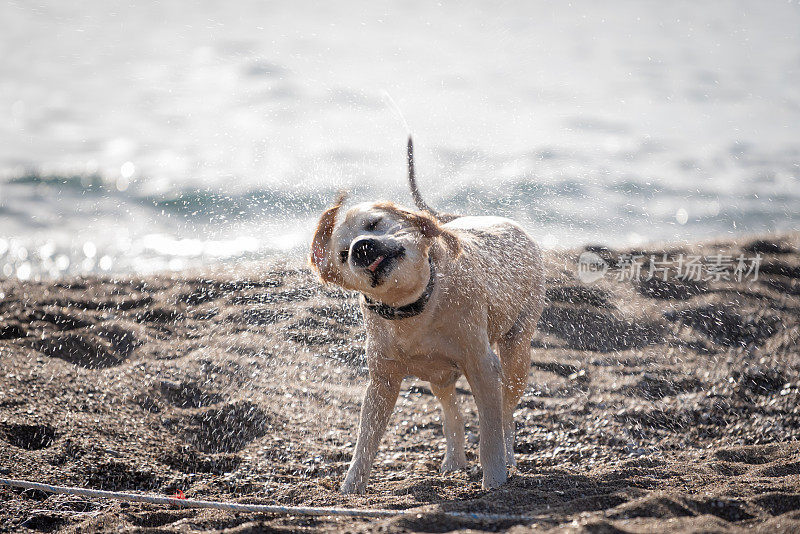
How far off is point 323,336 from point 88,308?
2501 millimetres

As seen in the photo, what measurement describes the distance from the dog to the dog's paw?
51cm

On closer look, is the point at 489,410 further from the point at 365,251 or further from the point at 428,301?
the point at 365,251

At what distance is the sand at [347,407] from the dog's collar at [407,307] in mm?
973

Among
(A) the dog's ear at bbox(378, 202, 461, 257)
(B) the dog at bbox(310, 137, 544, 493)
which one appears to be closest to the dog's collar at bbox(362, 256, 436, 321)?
(B) the dog at bbox(310, 137, 544, 493)

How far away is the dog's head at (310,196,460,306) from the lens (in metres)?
3.79

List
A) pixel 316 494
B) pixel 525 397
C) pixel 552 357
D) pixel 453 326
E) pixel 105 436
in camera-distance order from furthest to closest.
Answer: pixel 552 357 < pixel 525 397 < pixel 105 436 < pixel 316 494 < pixel 453 326

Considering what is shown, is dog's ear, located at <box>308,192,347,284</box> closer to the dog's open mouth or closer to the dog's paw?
the dog's open mouth

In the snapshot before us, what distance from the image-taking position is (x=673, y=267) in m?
9.68

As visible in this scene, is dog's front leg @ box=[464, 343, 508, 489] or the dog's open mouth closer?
the dog's open mouth

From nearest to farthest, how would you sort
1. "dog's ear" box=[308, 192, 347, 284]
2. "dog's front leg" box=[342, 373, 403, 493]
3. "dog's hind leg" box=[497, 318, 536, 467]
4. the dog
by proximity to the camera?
1. the dog
2. "dog's ear" box=[308, 192, 347, 284]
3. "dog's front leg" box=[342, 373, 403, 493]
4. "dog's hind leg" box=[497, 318, 536, 467]

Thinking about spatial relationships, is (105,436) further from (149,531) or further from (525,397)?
(525,397)

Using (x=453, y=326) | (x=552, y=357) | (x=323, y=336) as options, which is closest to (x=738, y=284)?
(x=552, y=357)

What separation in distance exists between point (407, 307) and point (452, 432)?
5.18 ft

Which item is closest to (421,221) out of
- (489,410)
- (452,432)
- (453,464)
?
(489,410)
